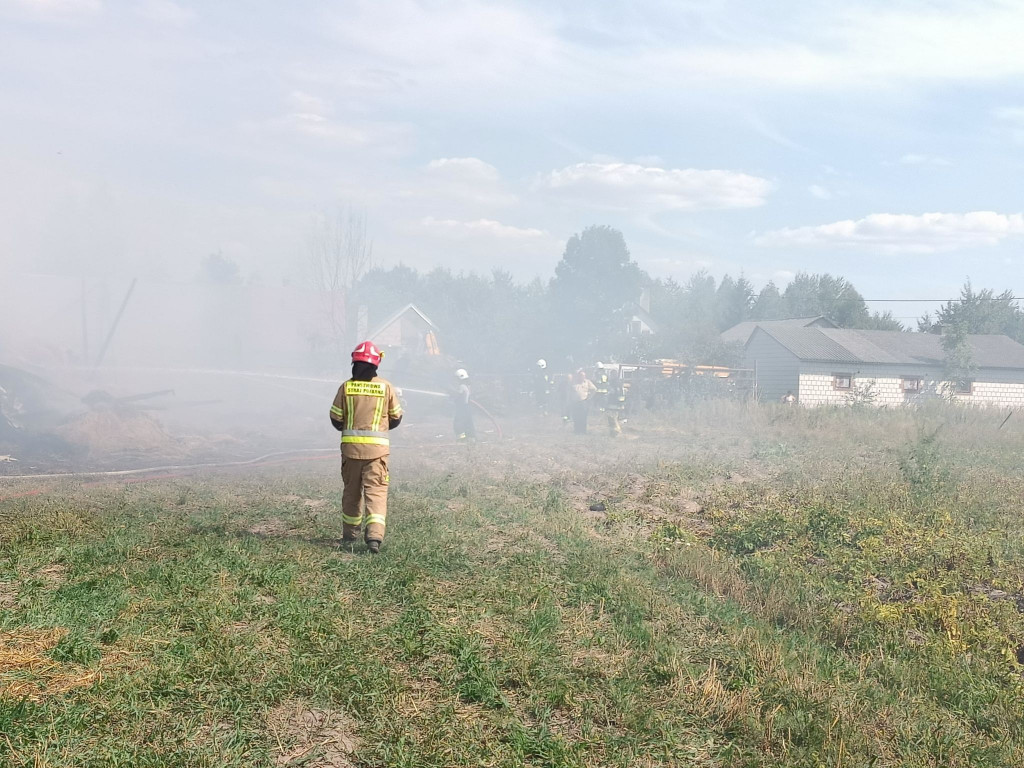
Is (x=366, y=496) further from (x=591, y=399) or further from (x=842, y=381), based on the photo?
(x=842, y=381)

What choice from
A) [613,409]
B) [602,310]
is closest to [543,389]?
[613,409]

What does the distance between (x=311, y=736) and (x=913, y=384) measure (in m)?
41.2

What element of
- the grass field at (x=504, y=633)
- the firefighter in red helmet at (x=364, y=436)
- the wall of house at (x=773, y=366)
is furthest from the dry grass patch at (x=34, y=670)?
the wall of house at (x=773, y=366)

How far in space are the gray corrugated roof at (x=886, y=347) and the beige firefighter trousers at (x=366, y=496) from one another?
1298 inches

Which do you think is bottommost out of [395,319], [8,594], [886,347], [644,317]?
[8,594]

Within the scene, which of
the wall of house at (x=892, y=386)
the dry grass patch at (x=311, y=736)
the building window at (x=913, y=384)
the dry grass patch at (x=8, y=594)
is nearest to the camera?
the dry grass patch at (x=311, y=736)

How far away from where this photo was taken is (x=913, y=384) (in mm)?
39469

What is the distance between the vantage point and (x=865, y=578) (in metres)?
7.55

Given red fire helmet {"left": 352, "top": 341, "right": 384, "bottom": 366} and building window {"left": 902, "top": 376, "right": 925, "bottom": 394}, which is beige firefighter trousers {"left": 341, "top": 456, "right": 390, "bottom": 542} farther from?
building window {"left": 902, "top": 376, "right": 925, "bottom": 394}

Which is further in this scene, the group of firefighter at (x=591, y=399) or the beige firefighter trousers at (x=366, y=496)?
the group of firefighter at (x=591, y=399)

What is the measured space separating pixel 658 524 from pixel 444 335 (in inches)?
1817

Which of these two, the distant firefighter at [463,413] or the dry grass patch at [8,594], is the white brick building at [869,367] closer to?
the distant firefighter at [463,413]

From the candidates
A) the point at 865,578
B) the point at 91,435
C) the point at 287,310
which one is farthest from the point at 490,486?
the point at 287,310

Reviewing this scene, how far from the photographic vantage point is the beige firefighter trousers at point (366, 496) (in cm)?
681
